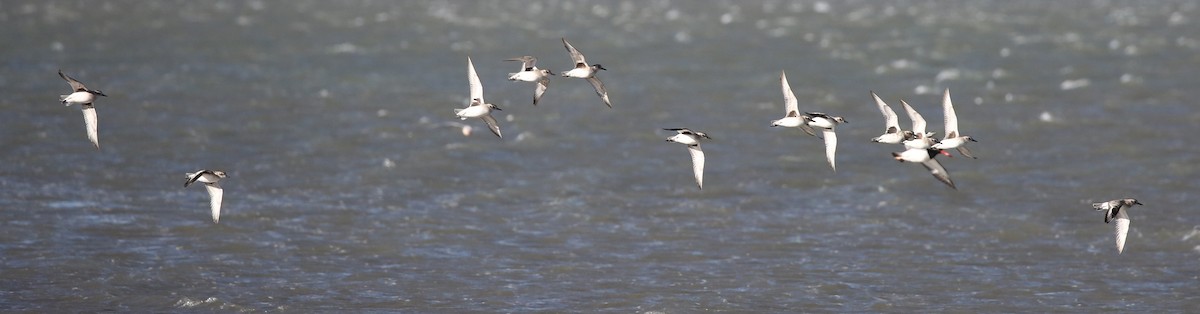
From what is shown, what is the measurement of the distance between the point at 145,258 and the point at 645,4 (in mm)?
62200

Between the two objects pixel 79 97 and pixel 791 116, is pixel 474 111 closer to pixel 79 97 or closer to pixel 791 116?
pixel 791 116

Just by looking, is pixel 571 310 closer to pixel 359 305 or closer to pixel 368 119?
pixel 359 305

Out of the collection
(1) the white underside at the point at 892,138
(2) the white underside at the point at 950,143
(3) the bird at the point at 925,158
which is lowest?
(3) the bird at the point at 925,158

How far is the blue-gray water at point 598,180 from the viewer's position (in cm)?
3148

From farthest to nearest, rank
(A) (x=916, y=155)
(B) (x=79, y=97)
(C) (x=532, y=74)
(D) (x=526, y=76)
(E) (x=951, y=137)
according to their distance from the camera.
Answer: (C) (x=532, y=74) → (D) (x=526, y=76) → (B) (x=79, y=97) → (E) (x=951, y=137) → (A) (x=916, y=155)

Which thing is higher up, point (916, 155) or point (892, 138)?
point (892, 138)

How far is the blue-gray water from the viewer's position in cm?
3148

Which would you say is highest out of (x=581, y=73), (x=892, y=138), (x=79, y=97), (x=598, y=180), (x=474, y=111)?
(x=598, y=180)

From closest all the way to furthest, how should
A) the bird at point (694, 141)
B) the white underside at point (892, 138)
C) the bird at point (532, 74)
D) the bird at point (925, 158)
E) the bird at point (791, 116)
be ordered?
the bird at point (925, 158)
the white underside at point (892, 138)
the bird at point (791, 116)
the bird at point (694, 141)
the bird at point (532, 74)

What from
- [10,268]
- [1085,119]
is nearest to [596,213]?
[10,268]

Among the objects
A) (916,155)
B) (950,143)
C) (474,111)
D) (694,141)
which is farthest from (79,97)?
(950,143)

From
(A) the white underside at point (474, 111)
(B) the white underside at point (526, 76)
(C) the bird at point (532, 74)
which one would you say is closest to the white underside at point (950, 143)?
(C) the bird at point (532, 74)

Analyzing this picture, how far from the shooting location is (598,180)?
41.2 m

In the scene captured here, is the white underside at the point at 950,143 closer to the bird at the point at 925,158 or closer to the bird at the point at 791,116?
the bird at the point at 925,158
